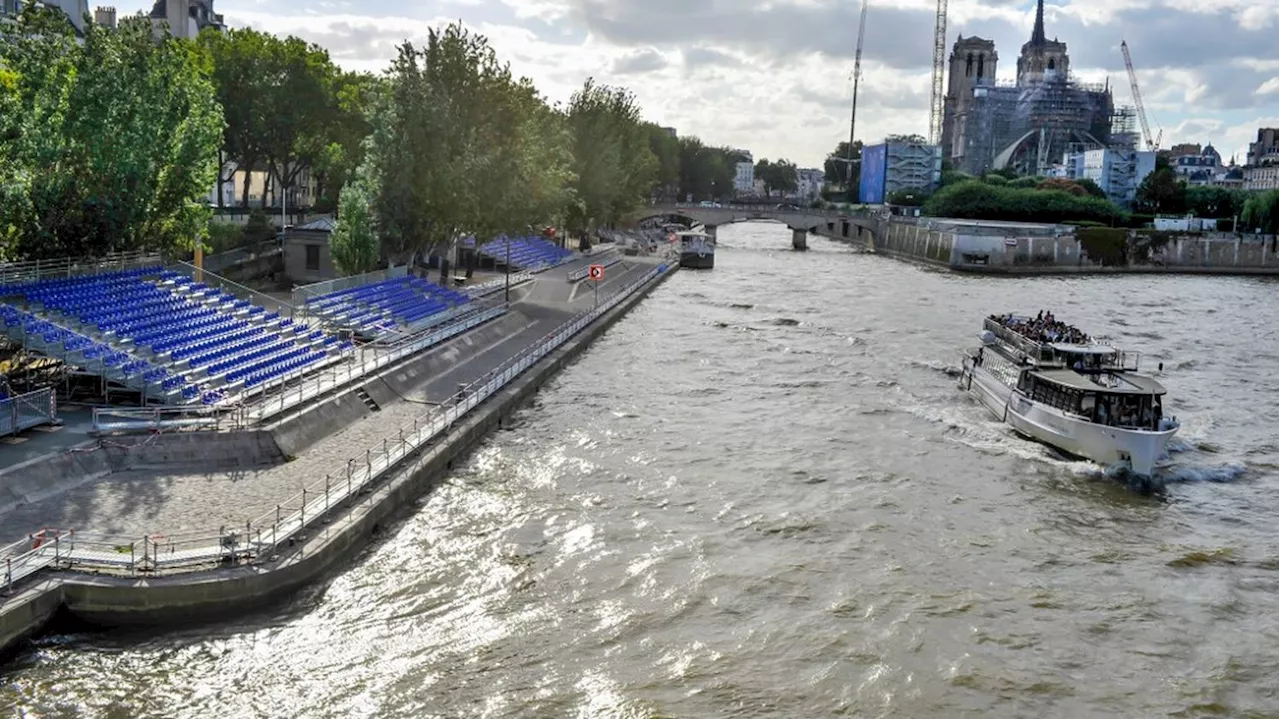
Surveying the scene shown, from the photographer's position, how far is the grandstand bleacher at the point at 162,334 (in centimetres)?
2941

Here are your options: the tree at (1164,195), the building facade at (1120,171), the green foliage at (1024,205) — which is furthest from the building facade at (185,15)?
the building facade at (1120,171)

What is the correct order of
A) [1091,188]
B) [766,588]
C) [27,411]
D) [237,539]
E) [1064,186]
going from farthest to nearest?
[1091,188], [1064,186], [27,411], [766,588], [237,539]

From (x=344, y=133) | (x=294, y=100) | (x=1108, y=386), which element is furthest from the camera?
(x=344, y=133)

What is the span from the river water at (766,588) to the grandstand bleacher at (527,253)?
3480 centimetres

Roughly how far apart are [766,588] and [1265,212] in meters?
133

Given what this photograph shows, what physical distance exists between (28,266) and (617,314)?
117 feet

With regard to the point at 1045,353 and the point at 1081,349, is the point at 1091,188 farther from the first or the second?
the point at 1081,349

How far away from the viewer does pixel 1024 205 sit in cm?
14850

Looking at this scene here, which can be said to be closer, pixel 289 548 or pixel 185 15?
pixel 289 548

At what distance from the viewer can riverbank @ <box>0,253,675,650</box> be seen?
63.9 ft

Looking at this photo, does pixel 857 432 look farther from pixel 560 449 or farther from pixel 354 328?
pixel 354 328

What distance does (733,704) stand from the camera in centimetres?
1909

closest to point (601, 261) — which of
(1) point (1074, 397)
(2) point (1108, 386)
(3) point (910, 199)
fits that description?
(1) point (1074, 397)

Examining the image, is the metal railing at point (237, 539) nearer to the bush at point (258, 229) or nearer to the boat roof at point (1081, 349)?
the boat roof at point (1081, 349)
